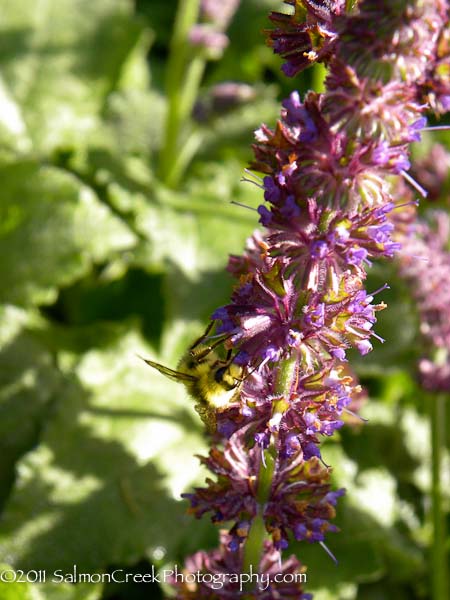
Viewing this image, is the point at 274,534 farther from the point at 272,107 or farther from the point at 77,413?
the point at 272,107

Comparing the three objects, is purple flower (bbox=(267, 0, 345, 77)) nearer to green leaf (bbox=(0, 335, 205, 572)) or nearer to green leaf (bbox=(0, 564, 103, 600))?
green leaf (bbox=(0, 564, 103, 600))

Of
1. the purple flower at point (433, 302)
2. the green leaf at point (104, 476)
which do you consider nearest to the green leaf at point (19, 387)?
the green leaf at point (104, 476)

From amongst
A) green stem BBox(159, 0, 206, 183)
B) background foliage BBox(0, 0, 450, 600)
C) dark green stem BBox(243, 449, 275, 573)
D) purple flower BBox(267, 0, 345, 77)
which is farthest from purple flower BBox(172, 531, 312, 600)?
green stem BBox(159, 0, 206, 183)

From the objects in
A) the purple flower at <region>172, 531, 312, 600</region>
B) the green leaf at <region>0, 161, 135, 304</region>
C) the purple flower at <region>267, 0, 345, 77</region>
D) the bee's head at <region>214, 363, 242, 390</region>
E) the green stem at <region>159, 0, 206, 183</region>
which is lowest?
the purple flower at <region>172, 531, 312, 600</region>

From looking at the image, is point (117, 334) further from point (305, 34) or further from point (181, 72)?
point (305, 34)

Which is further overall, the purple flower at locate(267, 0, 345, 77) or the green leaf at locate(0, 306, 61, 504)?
the green leaf at locate(0, 306, 61, 504)

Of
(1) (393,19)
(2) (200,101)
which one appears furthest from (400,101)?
(2) (200,101)
